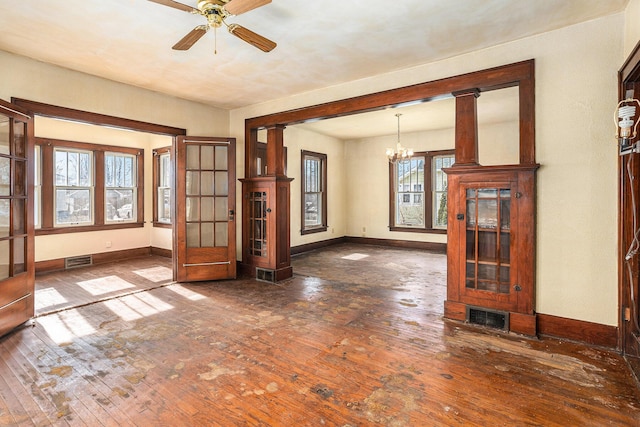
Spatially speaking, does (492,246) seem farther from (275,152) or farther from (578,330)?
(275,152)

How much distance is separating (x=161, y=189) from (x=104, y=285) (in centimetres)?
289

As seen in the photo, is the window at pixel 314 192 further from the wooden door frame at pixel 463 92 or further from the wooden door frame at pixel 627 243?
the wooden door frame at pixel 627 243

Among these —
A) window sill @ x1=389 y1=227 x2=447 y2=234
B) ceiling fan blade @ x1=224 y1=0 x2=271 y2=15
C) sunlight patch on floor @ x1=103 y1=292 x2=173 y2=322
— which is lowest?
sunlight patch on floor @ x1=103 y1=292 x2=173 y2=322

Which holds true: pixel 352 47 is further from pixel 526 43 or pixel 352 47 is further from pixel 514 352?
pixel 514 352

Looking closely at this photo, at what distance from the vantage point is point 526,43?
3.26 metres

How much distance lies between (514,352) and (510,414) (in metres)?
0.96

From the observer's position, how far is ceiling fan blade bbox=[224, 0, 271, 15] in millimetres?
2154

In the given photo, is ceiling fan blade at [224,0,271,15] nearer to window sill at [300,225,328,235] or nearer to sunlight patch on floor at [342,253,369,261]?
sunlight patch on floor at [342,253,369,261]

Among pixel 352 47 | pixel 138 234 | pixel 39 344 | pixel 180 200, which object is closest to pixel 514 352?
pixel 352 47

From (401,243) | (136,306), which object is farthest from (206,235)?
(401,243)

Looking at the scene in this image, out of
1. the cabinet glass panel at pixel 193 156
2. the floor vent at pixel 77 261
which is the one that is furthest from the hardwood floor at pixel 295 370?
the floor vent at pixel 77 261

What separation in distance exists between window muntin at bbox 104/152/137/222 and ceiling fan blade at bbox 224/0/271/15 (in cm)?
590

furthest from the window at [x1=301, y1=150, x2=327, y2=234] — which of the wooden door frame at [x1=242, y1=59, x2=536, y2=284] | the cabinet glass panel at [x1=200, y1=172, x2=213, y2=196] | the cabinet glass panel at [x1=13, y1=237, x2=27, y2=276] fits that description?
the cabinet glass panel at [x1=13, y1=237, x2=27, y2=276]

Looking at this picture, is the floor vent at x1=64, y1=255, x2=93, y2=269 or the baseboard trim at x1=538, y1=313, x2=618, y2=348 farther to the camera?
the floor vent at x1=64, y1=255, x2=93, y2=269
